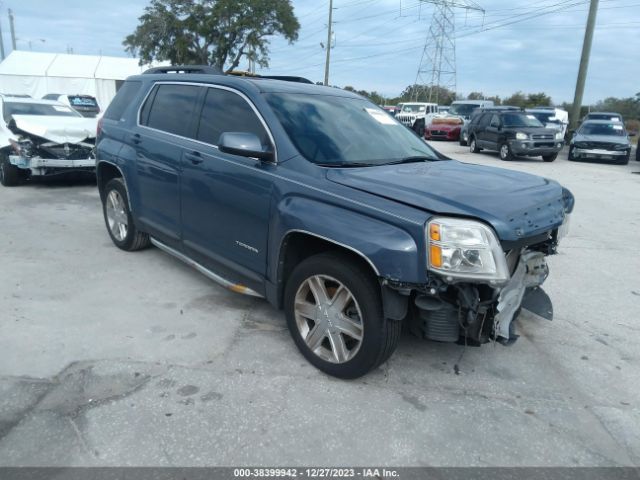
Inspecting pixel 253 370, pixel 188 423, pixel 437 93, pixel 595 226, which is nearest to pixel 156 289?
pixel 253 370

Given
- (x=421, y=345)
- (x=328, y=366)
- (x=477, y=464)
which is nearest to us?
(x=477, y=464)

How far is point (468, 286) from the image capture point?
9.29 ft

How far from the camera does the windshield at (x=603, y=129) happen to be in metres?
18.5

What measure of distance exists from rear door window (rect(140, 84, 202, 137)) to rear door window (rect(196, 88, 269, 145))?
22cm

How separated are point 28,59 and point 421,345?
4083 cm

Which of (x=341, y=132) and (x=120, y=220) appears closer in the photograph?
(x=341, y=132)

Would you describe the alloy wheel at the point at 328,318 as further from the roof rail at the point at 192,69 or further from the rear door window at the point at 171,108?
the roof rail at the point at 192,69

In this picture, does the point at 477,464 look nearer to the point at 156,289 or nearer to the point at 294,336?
the point at 294,336

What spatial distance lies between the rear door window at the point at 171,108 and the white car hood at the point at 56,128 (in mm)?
4772

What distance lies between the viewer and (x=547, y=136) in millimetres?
17109

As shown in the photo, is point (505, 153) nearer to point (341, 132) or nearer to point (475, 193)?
point (341, 132)

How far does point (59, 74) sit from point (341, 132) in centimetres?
3766

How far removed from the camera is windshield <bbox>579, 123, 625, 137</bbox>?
18547 millimetres

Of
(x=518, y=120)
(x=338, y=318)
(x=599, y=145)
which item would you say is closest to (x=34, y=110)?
(x=338, y=318)
